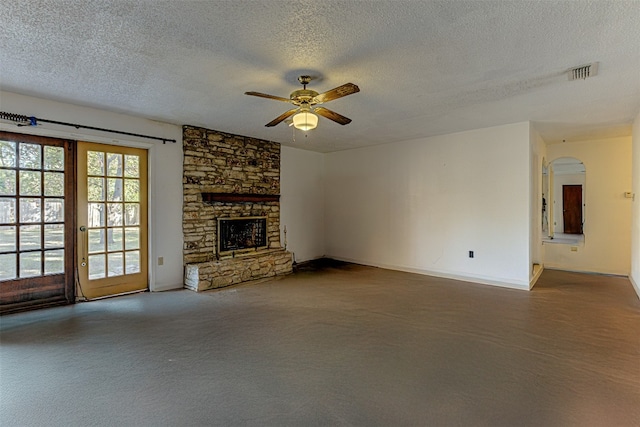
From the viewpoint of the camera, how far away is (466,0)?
1.96 meters

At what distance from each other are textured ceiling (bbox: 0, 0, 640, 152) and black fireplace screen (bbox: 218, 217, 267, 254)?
2055 mm

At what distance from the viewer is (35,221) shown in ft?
12.9

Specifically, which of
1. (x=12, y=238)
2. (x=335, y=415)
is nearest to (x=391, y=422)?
(x=335, y=415)

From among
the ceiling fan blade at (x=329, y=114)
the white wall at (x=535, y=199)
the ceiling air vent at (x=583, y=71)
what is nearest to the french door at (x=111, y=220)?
the ceiling fan blade at (x=329, y=114)

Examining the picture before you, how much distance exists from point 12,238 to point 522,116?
22.0 ft

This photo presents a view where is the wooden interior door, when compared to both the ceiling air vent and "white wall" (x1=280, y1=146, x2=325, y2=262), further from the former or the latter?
the ceiling air vent

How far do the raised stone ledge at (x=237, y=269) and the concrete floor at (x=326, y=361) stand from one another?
515 millimetres

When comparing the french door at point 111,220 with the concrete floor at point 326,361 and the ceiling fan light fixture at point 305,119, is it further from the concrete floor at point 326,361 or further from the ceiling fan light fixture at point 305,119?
the ceiling fan light fixture at point 305,119

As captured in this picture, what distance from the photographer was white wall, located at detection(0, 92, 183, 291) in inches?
167

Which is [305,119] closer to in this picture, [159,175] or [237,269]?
[159,175]

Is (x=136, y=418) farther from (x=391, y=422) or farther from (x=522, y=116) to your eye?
(x=522, y=116)

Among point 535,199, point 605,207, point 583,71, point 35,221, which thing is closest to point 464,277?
point 535,199

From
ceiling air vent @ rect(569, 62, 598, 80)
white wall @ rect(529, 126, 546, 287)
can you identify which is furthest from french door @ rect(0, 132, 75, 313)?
white wall @ rect(529, 126, 546, 287)

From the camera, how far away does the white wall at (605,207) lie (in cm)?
585
